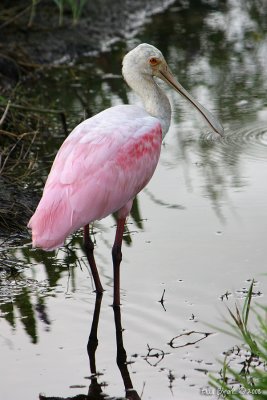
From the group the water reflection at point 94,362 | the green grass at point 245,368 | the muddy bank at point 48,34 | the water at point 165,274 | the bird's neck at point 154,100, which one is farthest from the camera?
the muddy bank at point 48,34

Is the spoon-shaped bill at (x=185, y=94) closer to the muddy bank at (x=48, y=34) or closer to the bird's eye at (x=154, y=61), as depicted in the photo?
the bird's eye at (x=154, y=61)

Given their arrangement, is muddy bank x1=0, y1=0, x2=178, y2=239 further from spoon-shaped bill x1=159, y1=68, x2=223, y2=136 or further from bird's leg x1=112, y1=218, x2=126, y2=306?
bird's leg x1=112, y1=218, x2=126, y2=306

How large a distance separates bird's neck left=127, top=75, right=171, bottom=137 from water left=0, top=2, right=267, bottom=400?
36.1 inches

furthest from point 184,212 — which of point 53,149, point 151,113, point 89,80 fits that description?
point 89,80

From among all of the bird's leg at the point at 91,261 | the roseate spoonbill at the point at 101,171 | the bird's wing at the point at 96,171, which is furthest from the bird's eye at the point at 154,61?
the bird's leg at the point at 91,261

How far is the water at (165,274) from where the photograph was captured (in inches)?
229

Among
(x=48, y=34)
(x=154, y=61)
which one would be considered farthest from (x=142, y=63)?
(x=48, y=34)

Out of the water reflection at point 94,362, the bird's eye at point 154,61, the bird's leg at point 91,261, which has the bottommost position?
the water reflection at point 94,362

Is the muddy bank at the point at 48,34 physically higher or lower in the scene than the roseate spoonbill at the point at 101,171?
lower

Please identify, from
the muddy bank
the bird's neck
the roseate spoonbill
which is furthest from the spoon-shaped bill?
the muddy bank

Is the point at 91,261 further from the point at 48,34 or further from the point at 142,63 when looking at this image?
the point at 48,34

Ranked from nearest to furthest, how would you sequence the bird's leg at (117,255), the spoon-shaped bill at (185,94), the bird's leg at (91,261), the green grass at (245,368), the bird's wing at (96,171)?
the green grass at (245,368), the bird's wing at (96,171), the bird's leg at (117,255), the bird's leg at (91,261), the spoon-shaped bill at (185,94)

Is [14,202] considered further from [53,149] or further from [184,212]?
[53,149]

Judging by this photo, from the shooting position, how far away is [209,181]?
29.2 ft
